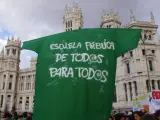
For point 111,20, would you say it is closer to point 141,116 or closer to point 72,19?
point 72,19

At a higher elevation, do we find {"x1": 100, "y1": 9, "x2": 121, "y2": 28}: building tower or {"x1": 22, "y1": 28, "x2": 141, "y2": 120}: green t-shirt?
{"x1": 100, "y1": 9, "x2": 121, "y2": 28}: building tower

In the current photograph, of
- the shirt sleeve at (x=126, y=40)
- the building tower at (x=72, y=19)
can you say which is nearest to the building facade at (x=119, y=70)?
the building tower at (x=72, y=19)

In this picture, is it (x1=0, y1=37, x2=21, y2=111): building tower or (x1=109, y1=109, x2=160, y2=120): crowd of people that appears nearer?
(x1=109, y1=109, x2=160, y2=120): crowd of people

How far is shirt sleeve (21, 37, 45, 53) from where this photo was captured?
4.00 m

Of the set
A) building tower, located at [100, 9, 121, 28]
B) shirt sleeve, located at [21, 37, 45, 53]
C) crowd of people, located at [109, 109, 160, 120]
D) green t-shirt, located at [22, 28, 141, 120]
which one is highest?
building tower, located at [100, 9, 121, 28]

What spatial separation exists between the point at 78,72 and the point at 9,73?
57941 mm

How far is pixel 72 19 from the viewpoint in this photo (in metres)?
65.8

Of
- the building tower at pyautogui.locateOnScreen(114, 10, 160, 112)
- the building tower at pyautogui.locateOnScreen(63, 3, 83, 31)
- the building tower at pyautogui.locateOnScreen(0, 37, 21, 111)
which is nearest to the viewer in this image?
the building tower at pyautogui.locateOnScreen(114, 10, 160, 112)

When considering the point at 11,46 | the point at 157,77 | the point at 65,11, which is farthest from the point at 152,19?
the point at 11,46

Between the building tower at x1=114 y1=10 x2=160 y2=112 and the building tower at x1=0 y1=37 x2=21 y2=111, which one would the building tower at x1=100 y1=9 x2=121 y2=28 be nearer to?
the building tower at x1=114 y1=10 x2=160 y2=112

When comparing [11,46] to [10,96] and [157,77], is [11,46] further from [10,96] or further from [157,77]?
[157,77]

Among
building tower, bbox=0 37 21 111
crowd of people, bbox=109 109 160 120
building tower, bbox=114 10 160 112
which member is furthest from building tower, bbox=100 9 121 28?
crowd of people, bbox=109 109 160 120

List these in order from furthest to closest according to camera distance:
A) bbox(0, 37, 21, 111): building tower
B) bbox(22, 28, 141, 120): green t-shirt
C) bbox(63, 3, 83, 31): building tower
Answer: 1. bbox(63, 3, 83, 31): building tower
2. bbox(0, 37, 21, 111): building tower
3. bbox(22, 28, 141, 120): green t-shirt

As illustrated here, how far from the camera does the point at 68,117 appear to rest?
3297mm
